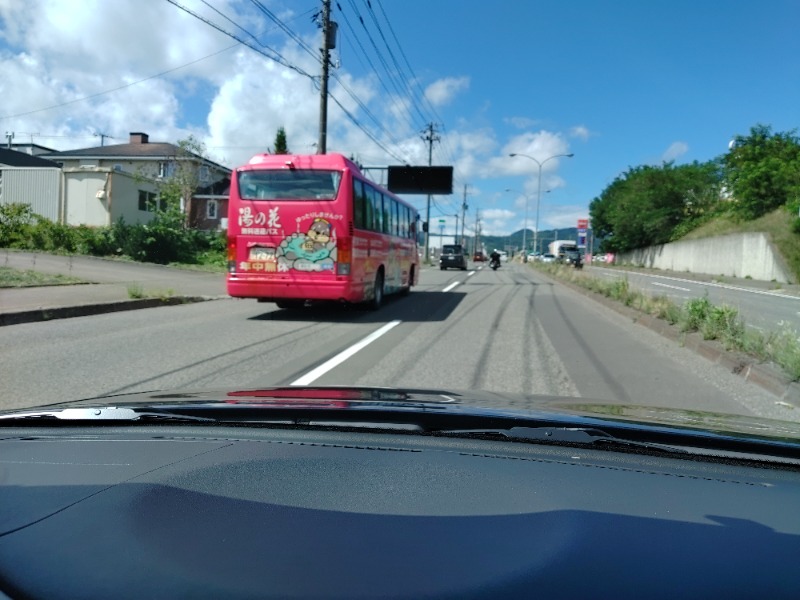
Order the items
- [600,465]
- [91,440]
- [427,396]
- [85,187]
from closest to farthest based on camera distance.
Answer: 1. [600,465]
2. [91,440]
3. [427,396]
4. [85,187]

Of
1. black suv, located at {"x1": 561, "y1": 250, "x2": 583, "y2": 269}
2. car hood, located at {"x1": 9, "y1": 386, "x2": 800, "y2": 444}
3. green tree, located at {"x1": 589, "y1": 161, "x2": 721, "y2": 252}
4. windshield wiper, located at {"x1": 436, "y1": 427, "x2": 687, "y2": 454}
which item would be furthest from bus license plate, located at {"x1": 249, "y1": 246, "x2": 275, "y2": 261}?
green tree, located at {"x1": 589, "y1": 161, "x2": 721, "y2": 252}

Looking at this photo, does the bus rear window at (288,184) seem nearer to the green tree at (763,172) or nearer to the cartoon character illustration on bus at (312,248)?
the cartoon character illustration on bus at (312,248)

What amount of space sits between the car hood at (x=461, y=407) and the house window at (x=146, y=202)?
38208 millimetres

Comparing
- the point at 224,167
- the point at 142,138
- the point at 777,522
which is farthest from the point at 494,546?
the point at 142,138

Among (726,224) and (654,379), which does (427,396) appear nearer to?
(654,379)

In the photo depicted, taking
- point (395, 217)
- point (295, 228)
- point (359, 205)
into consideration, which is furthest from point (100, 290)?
point (395, 217)

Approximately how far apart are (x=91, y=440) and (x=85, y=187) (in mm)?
36708

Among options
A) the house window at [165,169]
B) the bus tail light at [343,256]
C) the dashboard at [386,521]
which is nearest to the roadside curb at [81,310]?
the bus tail light at [343,256]

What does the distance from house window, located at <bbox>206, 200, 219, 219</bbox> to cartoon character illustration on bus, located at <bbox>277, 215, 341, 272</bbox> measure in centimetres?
4518

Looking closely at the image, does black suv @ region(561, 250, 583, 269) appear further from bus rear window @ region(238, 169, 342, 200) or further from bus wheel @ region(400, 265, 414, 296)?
bus rear window @ region(238, 169, 342, 200)

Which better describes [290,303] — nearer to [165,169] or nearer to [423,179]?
[423,179]

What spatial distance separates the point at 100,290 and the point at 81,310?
368cm

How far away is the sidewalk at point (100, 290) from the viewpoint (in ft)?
37.8

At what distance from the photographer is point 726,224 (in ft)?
154
